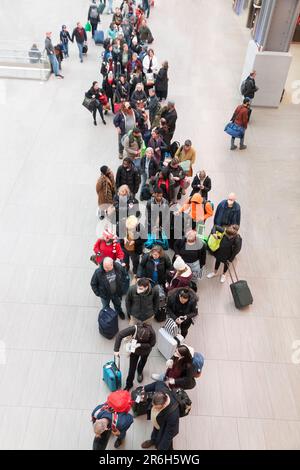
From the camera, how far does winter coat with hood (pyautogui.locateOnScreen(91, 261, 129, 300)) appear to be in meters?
5.48

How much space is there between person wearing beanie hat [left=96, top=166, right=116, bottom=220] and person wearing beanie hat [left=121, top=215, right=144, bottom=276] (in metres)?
1.24

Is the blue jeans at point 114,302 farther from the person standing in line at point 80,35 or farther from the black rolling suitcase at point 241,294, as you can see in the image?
the person standing in line at point 80,35

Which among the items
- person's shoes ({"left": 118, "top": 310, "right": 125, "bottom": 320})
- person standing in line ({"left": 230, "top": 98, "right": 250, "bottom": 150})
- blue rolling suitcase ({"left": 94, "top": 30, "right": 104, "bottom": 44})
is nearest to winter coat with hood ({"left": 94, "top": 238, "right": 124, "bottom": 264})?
person's shoes ({"left": 118, "top": 310, "right": 125, "bottom": 320})

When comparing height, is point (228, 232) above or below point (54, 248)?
above

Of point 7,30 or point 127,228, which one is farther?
point 7,30

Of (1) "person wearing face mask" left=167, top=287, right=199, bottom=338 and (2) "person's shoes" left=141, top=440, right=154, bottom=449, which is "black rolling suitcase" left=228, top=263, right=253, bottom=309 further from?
(2) "person's shoes" left=141, top=440, right=154, bottom=449

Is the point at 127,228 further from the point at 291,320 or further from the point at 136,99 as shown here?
the point at 136,99

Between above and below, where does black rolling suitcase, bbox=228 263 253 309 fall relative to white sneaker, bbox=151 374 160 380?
above

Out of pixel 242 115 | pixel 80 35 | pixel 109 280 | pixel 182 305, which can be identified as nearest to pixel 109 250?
pixel 109 280

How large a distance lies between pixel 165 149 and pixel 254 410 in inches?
207

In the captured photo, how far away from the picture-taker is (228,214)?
6.75m

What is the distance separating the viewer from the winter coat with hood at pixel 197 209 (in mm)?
6695

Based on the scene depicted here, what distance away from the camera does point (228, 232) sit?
6.20 meters
